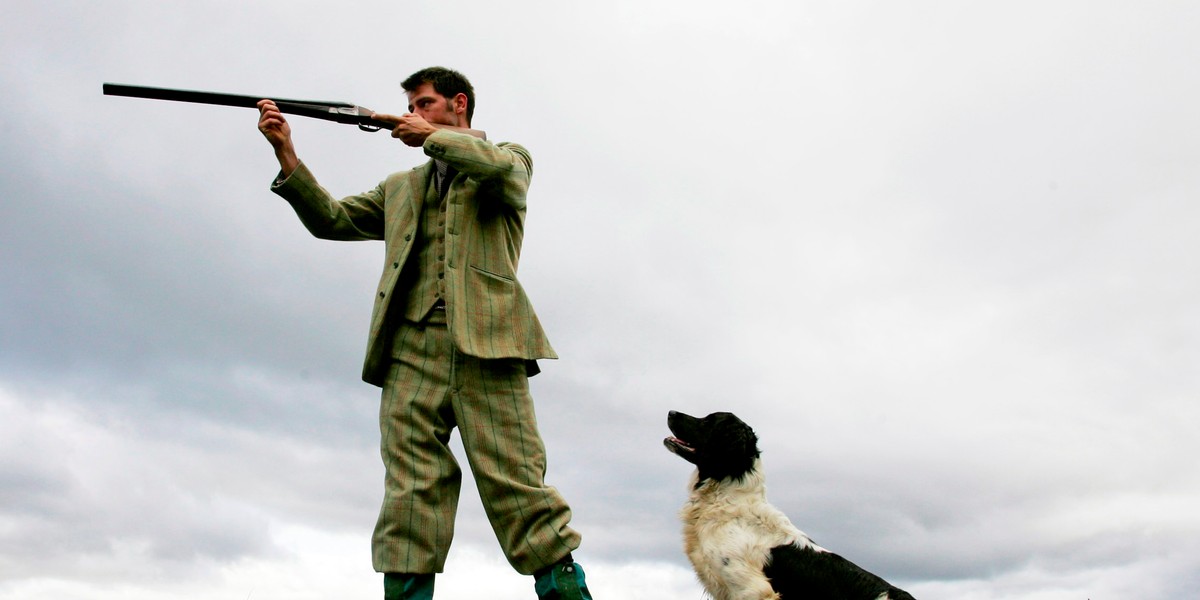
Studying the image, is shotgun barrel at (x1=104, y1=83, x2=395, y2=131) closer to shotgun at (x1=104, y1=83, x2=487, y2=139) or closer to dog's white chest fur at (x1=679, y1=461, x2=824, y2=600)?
shotgun at (x1=104, y1=83, x2=487, y2=139)

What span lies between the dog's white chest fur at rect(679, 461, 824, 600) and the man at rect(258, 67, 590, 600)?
2783mm

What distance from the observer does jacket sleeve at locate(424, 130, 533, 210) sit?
3729 millimetres

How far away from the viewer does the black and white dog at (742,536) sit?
607cm

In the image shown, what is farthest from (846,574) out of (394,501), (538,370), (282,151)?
(282,151)

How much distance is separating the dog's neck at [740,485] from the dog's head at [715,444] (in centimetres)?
3

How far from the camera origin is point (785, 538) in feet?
20.8

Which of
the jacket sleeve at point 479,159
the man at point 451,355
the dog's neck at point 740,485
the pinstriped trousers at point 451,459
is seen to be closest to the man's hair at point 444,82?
the man at point 451,355

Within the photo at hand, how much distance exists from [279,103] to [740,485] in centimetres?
413

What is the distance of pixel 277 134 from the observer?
4.25 meters

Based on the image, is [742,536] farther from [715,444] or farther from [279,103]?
[279,103]

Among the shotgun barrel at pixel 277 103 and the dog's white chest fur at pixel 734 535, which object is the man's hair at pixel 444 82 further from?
the dog's white chest fur at pixel 734 535

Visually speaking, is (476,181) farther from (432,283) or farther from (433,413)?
(433,413)

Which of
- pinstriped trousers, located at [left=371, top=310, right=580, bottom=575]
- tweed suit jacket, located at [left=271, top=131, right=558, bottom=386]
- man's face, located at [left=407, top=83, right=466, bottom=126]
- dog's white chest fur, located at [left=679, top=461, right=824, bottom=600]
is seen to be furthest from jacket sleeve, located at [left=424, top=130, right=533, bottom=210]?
dog's white chest fur, located at [left=679, top=461, right=824, bottom=600]

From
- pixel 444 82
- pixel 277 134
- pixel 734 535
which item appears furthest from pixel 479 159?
pixel 734 535
